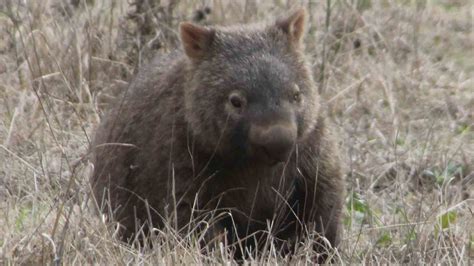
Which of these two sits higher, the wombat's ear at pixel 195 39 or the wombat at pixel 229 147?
the wombat's ear at pixel 195 39

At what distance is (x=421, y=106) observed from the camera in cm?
901

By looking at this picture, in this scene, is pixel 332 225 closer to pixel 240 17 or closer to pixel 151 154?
pixel 151 154

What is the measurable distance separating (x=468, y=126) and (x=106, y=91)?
2.33 metres

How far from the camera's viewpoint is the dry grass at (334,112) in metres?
6.06

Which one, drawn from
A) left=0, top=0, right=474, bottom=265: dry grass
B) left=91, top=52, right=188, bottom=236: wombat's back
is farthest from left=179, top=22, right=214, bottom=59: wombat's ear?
left=0, top=0, right=474, bottom=265: dry grass

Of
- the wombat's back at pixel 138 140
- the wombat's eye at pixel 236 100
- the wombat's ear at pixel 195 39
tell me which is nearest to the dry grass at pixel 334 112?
the wombat's back at pixel 138 140

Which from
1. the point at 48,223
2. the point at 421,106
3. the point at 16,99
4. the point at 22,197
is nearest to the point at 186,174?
the point at 48,223

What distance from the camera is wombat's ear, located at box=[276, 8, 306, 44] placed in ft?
21.0

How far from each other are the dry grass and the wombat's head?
0.49m

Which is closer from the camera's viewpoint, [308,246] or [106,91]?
[308,246]

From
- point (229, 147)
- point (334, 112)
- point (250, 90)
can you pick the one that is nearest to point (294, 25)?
point (250, 90)

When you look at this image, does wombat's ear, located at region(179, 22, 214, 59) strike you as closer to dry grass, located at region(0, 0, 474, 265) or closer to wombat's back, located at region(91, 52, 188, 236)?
wombat's back, located at region(91, 52, 188, 236)

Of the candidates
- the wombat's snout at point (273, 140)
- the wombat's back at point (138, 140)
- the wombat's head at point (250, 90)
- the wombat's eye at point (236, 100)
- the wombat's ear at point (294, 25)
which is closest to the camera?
the wombat's snout at point (273, 140)

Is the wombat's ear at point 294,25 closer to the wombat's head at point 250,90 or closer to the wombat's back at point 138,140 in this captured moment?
the wombat's head at point 250,90
